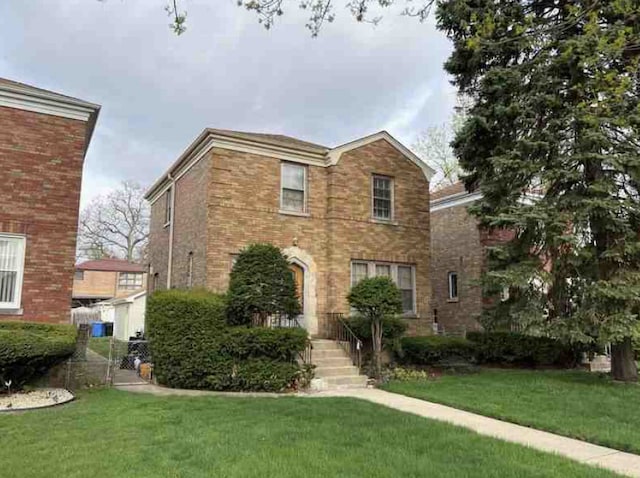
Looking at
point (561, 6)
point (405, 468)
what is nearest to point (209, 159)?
point (561, 6)

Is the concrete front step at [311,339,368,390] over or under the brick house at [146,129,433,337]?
under

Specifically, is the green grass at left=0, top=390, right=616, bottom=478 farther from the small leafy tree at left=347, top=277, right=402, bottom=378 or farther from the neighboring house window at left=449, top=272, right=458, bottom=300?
the neighboring house window at left=449, top=272, right=458, bottom=300

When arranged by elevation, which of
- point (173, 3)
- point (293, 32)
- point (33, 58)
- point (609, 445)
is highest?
point (33, 58)

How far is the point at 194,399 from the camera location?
8.53m

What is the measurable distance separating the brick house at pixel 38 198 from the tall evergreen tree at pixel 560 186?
357 inches

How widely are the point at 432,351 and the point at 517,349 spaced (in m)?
3.13

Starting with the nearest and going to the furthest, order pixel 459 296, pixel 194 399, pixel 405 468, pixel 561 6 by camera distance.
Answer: pixel 405 468 → pixel 194 399 → pixel 561 6 → pixel 459 296

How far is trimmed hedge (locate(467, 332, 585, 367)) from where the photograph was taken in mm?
14414

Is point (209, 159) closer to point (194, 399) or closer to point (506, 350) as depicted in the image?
point (194, 399)

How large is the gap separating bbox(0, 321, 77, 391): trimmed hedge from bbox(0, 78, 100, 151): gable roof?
456 centimetres

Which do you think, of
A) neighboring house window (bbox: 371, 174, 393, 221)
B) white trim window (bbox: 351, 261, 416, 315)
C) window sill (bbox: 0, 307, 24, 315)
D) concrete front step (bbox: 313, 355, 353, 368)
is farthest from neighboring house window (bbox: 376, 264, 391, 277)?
window sill (bbox: 0, 307, 24, 315)

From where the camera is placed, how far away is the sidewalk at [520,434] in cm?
524

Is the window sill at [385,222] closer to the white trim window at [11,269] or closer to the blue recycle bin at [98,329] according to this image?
the white trim window at [11,269]

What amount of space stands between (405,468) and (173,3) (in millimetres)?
5517
